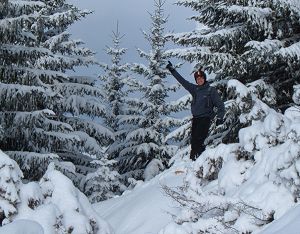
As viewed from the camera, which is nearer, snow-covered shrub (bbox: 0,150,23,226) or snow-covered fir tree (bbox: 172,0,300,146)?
snow-covered shrub (bbox: 0,150,23,226)

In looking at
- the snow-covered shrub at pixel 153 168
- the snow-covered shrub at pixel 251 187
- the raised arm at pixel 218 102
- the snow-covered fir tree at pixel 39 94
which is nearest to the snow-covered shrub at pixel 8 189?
the snow-covered shrub at pixel 251 187

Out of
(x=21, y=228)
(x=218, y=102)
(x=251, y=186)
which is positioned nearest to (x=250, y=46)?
(x=218, y=102)

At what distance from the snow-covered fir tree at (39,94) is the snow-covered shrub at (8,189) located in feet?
26.7

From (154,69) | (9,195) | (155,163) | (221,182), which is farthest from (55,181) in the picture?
(154,69)

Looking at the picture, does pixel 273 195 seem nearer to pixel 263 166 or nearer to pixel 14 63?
pixel 263 166

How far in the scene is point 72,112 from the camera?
60.0 ft

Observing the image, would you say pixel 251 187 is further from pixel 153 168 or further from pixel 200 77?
pixel 153 168

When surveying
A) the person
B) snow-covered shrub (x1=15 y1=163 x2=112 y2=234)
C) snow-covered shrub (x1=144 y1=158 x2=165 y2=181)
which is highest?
the person

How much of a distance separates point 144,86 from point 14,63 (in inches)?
386

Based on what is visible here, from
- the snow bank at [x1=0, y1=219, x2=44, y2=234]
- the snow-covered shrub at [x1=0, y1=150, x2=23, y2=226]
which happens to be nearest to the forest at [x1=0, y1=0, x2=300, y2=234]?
the snow-covered shrub at [x1=0, y1=150, x2=23, y2=226]

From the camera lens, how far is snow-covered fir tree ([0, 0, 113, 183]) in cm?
1350

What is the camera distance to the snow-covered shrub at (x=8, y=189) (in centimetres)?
539

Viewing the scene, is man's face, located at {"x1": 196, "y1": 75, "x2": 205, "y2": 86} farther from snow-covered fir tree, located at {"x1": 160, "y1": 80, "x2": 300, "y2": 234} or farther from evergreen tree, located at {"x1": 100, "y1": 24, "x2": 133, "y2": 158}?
evergreen tree, located at {"x1": 100, "y1": 24, "x2": 133, "y2": 158}

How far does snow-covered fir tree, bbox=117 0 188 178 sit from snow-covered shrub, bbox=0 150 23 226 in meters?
15.8
